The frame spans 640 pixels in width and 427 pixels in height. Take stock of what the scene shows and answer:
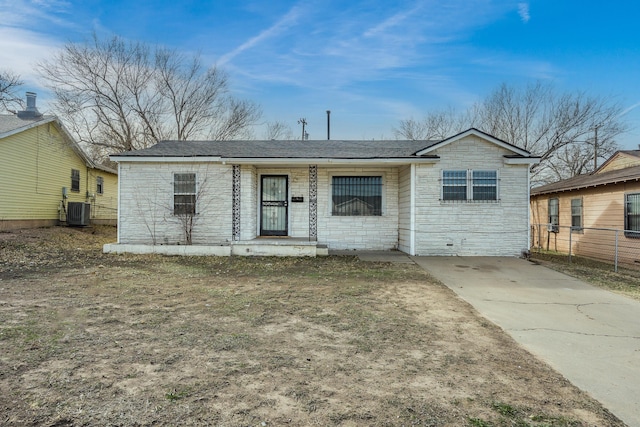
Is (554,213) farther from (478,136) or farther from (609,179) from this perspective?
(478,136)

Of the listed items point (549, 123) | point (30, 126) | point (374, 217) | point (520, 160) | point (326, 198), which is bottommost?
point (374, 217)

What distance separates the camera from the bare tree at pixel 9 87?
1922 centimetres

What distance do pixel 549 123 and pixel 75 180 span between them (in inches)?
1171

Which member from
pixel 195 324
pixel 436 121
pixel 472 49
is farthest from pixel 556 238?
pixel 195 324

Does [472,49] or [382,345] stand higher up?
[472,49]

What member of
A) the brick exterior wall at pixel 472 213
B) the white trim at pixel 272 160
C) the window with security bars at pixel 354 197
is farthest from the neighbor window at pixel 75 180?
the brick exterior wall at pixel 472 213

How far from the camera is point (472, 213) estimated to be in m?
10.6

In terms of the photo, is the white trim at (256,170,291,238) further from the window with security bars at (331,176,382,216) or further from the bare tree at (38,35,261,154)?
the bare tree at (38,35,261,154)

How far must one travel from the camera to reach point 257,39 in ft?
43.0

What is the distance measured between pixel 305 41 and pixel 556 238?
13510 millimetres

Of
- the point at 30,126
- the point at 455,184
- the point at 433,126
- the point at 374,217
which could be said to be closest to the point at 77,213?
the point at 30,126

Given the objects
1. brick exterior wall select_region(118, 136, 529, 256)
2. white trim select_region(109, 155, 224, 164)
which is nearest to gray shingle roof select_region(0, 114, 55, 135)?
white trim select_region(109, 155, 224, 164)

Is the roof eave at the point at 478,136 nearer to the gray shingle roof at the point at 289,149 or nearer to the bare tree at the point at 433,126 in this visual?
the gray shingle roof at the point at 289,149

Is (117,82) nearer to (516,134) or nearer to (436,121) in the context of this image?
(436,121)
